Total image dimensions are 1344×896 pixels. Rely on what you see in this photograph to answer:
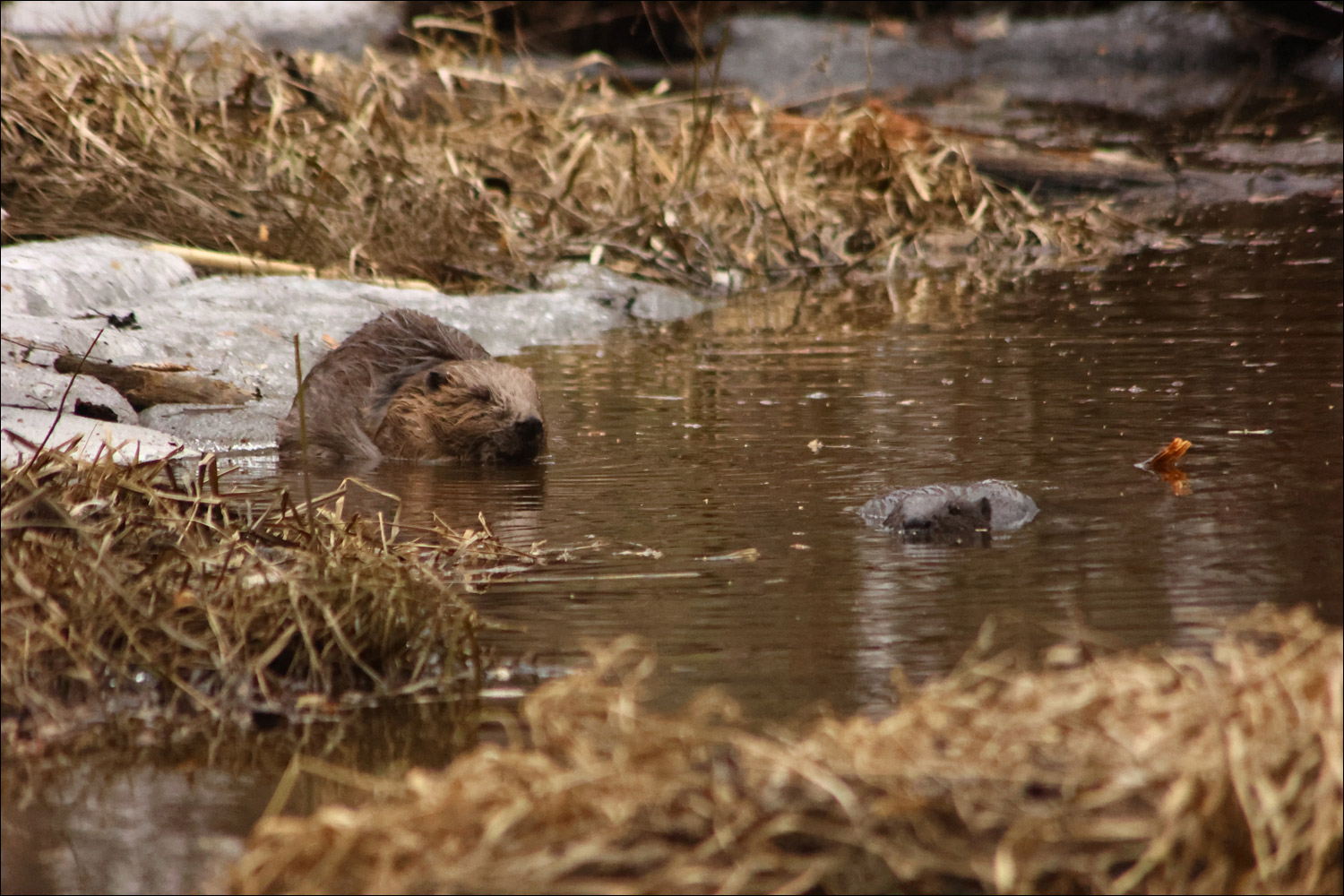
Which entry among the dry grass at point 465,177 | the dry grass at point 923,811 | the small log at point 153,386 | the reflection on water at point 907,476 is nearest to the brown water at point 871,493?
the reflection on water at point 907,476

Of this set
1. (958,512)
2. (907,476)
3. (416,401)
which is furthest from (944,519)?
(416,401)

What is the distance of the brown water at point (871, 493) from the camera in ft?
9.84

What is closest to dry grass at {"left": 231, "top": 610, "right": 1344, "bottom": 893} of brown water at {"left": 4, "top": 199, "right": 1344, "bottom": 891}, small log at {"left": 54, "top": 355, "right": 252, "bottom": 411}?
brown water at {"left": 4, "top": 199, "right": 1344, "bottom": 891}

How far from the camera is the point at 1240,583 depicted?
3.43m

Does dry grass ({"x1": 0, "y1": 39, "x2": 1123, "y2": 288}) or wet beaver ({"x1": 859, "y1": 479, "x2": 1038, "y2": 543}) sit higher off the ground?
dry grass ({"x1": 0, "y1": 39, "x2": 1123, "y2": 288})

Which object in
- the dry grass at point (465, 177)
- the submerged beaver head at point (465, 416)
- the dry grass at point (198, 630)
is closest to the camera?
the dry grass at point (198, 630)

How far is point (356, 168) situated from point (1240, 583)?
24.8ft

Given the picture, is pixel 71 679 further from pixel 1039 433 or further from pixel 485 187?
pixel 485 187

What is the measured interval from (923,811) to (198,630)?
1.63 metres

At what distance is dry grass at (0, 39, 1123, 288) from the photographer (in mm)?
9344

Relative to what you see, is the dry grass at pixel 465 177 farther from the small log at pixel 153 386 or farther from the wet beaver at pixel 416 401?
the wet beaver at pixel 416 401

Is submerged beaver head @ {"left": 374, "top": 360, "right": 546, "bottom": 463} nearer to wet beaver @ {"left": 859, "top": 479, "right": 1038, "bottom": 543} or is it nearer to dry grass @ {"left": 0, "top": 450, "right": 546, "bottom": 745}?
wet beaver @ {"left": 859, "top": 479, "right": 1038, "bottom": 543}

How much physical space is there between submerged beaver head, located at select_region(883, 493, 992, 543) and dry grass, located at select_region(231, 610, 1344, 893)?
1.87m

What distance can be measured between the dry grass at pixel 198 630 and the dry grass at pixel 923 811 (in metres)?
0.86
